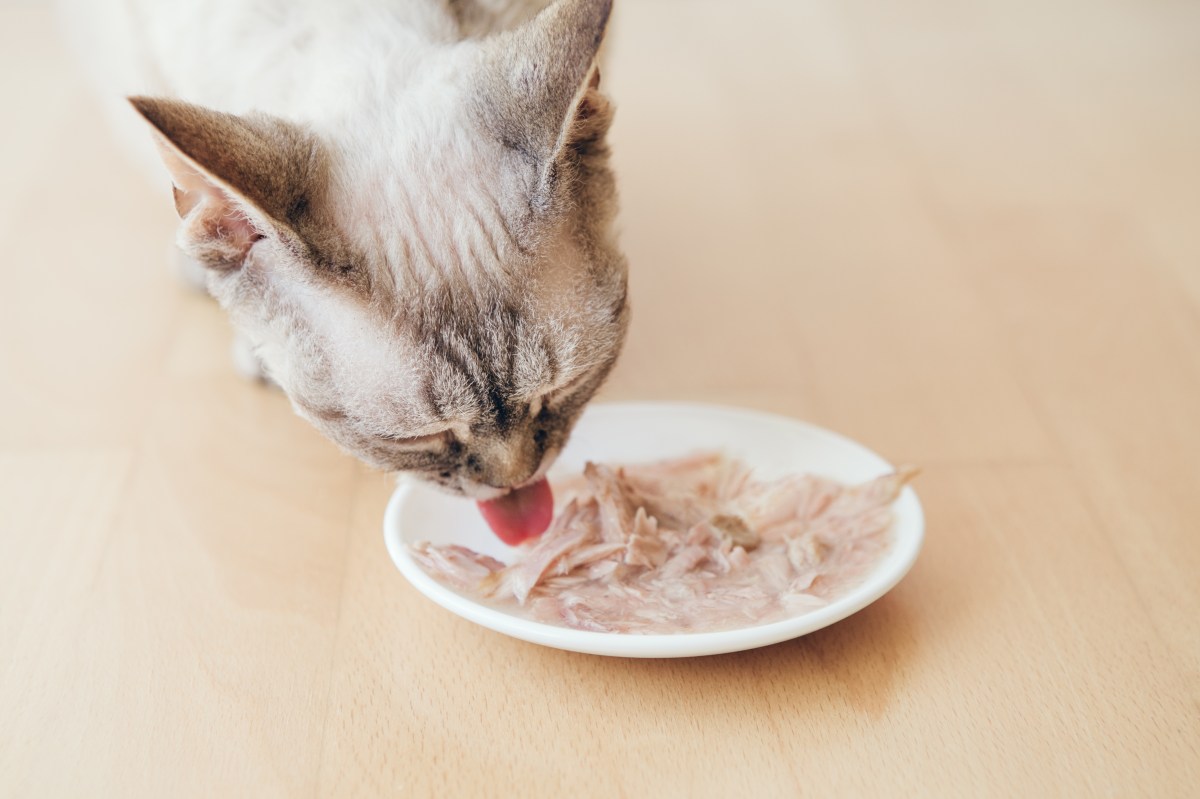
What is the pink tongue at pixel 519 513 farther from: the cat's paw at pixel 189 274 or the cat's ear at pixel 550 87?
the cat's paw at pixel 189 274

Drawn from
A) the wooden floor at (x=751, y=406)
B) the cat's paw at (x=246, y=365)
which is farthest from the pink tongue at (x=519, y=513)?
the cat's paw at (x=246, y=365)

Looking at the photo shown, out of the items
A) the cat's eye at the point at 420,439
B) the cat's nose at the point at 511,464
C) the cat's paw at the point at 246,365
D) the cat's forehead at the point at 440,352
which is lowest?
the cat's paw at the point at 246,365

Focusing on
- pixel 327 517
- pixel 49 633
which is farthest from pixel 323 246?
pixel 49 633

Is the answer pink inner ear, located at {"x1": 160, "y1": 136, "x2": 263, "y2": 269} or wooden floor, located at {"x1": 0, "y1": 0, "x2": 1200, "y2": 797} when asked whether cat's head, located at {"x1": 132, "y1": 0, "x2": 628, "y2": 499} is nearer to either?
pink inner ear, located at {"x1": 160, "y1": 136, "x2": 263, "y2": 269}

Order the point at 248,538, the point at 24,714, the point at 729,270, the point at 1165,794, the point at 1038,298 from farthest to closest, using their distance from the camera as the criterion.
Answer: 1. the point at 729,270
2. the point at 1038,298
3. the point at 248,538
4. the point at 24,714
5. the point at 1165,794

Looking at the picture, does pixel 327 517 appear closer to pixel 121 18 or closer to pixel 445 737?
pixel 445 737

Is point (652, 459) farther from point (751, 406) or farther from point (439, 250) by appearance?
point (439, 250)
